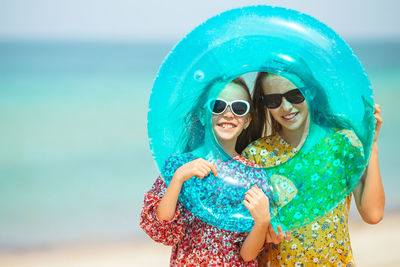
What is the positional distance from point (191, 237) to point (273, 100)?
1.27ft

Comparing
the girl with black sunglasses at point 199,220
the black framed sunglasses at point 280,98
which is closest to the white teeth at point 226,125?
the girl with black sunglasses at point 199,220

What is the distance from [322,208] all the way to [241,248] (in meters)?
0.21

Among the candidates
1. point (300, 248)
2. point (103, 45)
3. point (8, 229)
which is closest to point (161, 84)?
point (300, 248)

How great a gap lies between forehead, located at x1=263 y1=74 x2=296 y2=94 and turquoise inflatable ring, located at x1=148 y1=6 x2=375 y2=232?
0.03 metres

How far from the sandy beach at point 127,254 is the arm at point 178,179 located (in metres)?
1.62

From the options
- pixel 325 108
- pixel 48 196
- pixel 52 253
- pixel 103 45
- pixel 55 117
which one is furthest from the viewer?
pixel 103 45

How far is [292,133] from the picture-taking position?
44.9 inches

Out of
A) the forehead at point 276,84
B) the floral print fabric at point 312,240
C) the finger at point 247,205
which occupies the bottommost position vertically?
the floral print fabric at point 312,240

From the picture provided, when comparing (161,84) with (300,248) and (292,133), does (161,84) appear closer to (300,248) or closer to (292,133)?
(292,133)

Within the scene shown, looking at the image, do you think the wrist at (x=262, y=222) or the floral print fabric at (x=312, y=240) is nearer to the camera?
the wrist at (x=262, y=222)

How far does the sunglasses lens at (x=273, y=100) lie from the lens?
1.10 meters

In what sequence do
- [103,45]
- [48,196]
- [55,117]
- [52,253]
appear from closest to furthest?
1. [52,253]
2. [48,196]
3. [55,117]
4. [103,45]

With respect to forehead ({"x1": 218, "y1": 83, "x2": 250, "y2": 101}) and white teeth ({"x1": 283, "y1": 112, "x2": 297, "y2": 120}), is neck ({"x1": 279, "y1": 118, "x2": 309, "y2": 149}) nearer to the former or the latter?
white teeth ({"x1": 283, "y1": 112, "x2": 297, "y2": 120})

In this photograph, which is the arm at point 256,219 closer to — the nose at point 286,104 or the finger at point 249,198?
the finger at point 249,198
